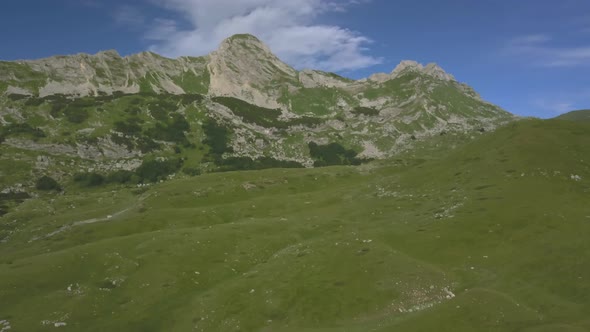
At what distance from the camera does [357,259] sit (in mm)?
59156

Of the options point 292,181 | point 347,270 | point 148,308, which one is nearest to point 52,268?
point 148,308

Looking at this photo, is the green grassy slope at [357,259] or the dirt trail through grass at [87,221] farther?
the dirt trail through grass at [87,221]

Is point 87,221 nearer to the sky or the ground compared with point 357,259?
nearer to the sky

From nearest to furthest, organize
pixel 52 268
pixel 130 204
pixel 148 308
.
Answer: pixel 148 308 → pixel 52 268 → pixel 130 204

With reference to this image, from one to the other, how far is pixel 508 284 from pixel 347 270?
18.7 m

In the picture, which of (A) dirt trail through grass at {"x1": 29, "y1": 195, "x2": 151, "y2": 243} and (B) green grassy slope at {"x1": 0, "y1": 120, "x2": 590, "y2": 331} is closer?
(B) green grassy slope at {"x1": 0, "y1": 120, "x2": 590, "y2": 331}

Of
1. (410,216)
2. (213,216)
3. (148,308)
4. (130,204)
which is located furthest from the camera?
(130,204)

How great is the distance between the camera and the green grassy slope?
45.8 meters

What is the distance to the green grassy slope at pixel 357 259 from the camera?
1805 inches

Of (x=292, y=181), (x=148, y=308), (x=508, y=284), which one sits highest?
(x=292, y=181)

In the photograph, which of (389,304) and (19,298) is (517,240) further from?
(19,298)

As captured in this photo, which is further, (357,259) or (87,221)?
(87,221)

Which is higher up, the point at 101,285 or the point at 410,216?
the point at 410,216

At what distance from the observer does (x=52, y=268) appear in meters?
65.7
